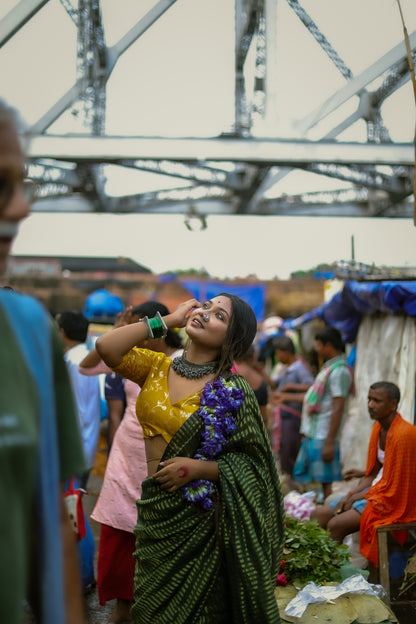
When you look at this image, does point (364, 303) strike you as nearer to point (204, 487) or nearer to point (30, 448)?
point (204, 487)

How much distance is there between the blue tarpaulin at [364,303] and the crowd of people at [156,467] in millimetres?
1592

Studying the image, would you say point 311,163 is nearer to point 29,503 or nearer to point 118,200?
point 118,200

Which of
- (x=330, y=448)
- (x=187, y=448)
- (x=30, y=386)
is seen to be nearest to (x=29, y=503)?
(x=30, y=386)

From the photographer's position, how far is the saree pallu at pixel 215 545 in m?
3.14

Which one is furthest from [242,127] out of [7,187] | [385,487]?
[7,187]

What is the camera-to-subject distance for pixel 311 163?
10555mm

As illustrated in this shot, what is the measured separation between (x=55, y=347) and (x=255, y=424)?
2108mm

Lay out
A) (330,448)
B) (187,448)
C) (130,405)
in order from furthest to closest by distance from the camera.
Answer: (330,448) < (130,405) < (187,448)

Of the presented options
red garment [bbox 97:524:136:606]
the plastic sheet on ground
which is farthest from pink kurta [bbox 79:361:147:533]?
the plastic sheet on ground

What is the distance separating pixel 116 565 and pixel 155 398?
1813 millimetres

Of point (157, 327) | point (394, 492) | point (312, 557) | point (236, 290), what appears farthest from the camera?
point (236, 290)

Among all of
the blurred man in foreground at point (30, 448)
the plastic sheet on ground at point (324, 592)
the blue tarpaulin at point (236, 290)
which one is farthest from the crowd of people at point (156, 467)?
the blue tarpaulin at point (236, 290)

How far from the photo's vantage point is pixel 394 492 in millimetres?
5141

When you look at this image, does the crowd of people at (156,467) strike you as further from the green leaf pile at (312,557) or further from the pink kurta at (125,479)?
the green leaf pile at (312,557)
